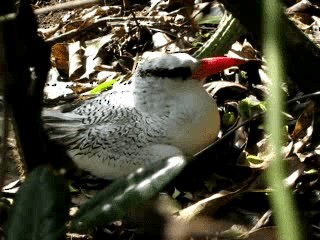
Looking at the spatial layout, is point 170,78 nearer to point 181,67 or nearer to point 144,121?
point 181,67

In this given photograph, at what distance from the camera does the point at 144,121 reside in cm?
230

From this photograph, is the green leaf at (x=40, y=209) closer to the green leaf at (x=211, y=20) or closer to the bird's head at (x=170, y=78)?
the bird's head at (x=170, y=78)

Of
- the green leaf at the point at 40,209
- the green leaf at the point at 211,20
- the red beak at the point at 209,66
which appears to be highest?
the green leaf at the point at 40,209

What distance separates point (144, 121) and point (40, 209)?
1.32 m

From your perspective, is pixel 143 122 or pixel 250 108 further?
pixel 250 108

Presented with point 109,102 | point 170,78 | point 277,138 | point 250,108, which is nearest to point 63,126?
point 109,102

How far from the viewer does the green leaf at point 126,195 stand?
0.98m

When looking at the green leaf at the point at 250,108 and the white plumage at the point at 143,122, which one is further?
the green leaf at the point at 250,108

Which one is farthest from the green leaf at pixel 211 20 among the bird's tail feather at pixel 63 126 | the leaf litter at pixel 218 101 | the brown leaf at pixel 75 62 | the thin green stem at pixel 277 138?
the thin green stem at pixel 277 138

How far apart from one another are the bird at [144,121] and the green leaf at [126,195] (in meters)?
1.18

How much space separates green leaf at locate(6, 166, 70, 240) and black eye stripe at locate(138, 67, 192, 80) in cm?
138

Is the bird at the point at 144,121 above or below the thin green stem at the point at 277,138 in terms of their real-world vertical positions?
below

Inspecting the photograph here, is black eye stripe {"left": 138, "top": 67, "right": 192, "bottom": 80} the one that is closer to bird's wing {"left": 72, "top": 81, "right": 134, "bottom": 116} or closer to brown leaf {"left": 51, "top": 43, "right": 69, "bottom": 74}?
bird's wing {"left": 72, "top": 81, "right": 134, "bottom": 116}

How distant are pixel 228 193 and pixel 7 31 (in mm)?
1060
